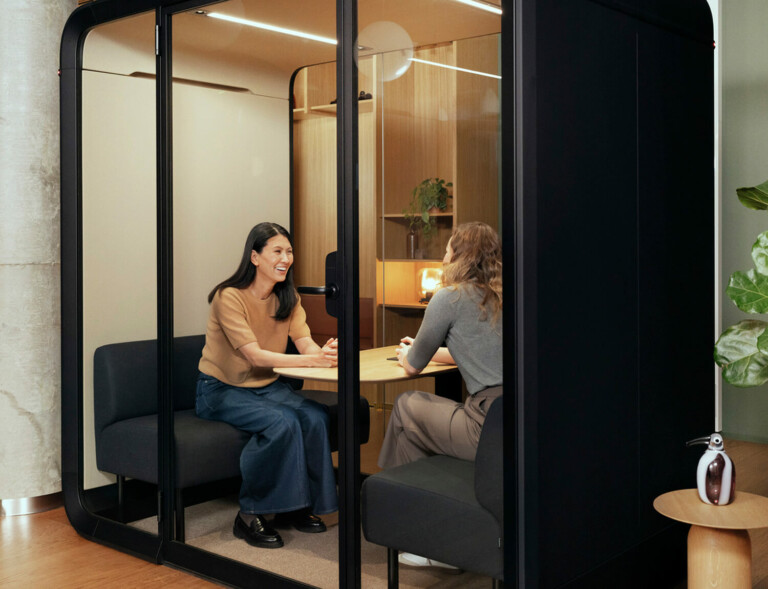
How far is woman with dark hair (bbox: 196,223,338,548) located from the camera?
2.96 m

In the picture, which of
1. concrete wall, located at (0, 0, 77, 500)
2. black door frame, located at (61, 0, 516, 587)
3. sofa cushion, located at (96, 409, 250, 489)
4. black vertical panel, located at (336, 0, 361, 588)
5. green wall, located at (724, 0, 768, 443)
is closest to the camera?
black door frame, located at (61, 0, 516, 587)

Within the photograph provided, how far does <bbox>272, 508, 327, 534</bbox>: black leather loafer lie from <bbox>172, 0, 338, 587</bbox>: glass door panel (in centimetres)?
2

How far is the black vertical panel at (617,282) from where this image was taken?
2.52 meters

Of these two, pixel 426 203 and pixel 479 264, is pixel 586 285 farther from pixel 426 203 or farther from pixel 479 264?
pixel 426 203

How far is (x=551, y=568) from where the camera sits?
254 cm

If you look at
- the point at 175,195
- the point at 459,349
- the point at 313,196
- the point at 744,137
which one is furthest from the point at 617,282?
the point at 175,195

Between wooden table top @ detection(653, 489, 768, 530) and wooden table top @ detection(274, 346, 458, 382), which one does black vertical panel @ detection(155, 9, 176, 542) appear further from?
wooden table top @ detection(653, 489, 768, 530)

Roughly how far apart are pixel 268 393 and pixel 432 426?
2.20ft

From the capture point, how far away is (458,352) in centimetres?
266

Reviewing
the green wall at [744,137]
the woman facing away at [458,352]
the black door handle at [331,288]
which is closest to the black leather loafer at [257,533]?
the woman facing away at [458,352]

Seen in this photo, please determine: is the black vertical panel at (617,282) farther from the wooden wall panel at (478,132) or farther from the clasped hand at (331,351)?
the clasped hand at (331,351)

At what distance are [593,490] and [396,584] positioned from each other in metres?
0.70

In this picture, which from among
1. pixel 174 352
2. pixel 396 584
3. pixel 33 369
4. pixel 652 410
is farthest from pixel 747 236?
pixel 33 369

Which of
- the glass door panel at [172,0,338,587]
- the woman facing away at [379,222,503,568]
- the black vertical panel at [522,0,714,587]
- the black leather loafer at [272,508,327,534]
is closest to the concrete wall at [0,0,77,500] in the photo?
the glass door panel at [172,0,338,587]
